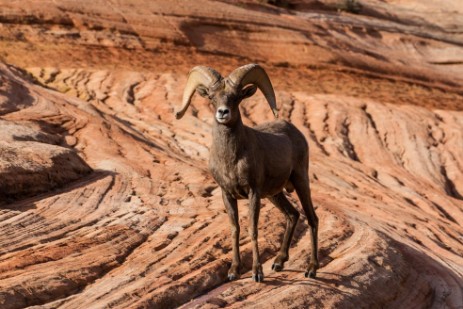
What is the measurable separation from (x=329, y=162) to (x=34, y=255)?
1335cm

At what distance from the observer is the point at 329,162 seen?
2227 centimetres

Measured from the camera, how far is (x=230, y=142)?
32.4 ft

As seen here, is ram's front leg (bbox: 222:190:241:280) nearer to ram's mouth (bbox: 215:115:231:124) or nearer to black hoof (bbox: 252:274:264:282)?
black hoof (bbox: 252:274:264:282)

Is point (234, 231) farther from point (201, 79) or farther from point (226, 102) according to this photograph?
point (201, 79)

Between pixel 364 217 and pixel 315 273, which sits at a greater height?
pixel 315 273

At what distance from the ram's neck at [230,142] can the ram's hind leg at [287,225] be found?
1.63 meters

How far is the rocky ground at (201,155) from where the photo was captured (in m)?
10.1

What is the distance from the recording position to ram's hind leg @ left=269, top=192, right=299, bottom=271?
1079 centimetres

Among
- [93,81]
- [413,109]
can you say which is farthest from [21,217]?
[413,109]

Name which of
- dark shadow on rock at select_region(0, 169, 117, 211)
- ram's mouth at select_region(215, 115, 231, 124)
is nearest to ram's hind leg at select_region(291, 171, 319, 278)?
ram's mouth at select_region(215, 115, 231, 124)

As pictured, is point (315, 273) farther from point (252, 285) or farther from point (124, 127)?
point (124, 127)

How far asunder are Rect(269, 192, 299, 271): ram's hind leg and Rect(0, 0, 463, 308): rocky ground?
0.18 meters

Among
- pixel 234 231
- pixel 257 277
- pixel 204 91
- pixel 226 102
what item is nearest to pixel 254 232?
pixel 234 231

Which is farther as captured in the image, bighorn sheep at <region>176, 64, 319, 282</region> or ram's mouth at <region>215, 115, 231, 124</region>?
bighorn sheep at <region>176, 64, 319, 282</region>
